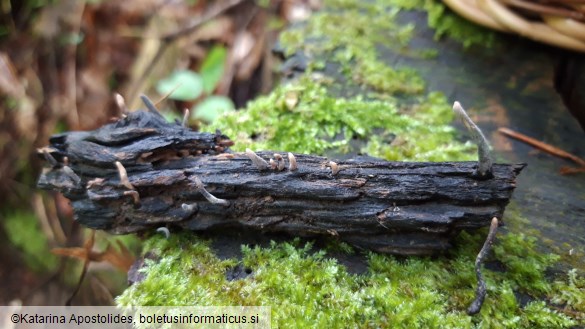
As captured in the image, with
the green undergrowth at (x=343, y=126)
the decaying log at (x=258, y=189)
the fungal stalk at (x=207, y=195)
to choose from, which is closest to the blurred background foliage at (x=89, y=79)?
the green undergrowth at (x=343, y=126)

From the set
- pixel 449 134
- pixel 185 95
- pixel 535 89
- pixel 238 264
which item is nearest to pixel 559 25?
pixel 535 89

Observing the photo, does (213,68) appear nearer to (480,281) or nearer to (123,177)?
(123,177)

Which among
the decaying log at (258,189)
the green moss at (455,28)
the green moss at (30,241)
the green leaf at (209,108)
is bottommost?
the green moss at (30,241)

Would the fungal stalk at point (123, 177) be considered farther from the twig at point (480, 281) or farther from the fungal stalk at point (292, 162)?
the twig at point (480, 281)

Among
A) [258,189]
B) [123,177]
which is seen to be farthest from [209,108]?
[258,189]

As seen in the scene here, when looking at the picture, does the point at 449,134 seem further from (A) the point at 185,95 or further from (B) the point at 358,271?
(A) the point at 185,95

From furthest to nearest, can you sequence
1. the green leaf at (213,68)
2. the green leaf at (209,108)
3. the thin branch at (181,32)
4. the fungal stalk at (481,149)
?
1. the thin branch at (181,32)
2. the green leaf at (213,68)
3. the green leaf at (209,108)
4. the fungal stalk at (481,149)
